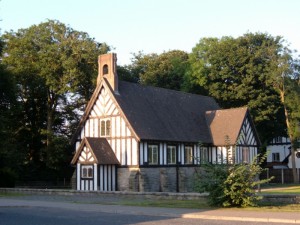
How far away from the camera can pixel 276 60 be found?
5200cm

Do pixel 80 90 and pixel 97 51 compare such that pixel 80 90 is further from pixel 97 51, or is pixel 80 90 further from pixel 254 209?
pixel 254 209

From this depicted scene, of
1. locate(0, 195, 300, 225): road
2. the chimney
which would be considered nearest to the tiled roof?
the chimney

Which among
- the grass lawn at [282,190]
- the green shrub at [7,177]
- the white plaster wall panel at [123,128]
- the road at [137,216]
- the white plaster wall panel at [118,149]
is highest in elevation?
the white plaster wall panel at [123,128]

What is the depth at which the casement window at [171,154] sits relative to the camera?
39.5m

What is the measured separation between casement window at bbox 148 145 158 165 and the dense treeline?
14215 mm

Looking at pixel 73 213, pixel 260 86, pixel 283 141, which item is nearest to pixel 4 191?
pixel 73 213

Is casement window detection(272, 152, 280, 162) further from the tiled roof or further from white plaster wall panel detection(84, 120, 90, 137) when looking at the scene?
white plaster wall panel detection(84, 120, 90, 137)

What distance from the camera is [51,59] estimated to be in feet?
158

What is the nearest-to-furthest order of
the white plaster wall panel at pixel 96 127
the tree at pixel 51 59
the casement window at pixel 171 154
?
the casement window at pixel 171 154 → the white plaster wall panel at pixel 96 127 → the tree at pixel 51 59

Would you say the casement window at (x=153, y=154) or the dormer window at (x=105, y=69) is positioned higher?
the dormer window at (x=105, y=69)

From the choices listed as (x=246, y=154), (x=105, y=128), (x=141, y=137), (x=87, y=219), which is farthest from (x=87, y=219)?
(x=246, y=154)

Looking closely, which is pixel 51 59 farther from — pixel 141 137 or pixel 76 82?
pixel 141 137

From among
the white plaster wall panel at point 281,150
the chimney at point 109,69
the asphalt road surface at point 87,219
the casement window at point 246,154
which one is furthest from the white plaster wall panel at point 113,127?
the white plaster wall panel at point 281,150

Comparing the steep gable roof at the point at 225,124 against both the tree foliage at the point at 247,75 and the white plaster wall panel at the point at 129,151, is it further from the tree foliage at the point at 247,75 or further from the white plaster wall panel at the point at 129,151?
the white plaster wall panel at the point at 129,151
